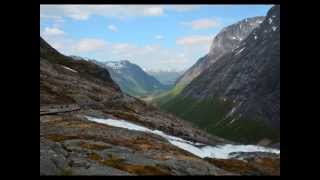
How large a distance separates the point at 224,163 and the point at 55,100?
42.4 meters

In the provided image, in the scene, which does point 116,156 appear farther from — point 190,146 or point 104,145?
point 190,146

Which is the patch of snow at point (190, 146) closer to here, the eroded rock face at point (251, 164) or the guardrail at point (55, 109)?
the eroded rock face at point (251, 164)

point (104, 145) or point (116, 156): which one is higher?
point (104, 145)

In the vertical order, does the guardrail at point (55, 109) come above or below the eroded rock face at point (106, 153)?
above

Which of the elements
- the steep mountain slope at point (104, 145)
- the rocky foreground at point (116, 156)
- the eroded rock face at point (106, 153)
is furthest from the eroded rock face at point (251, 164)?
the eroded rock face at point (106, 153)

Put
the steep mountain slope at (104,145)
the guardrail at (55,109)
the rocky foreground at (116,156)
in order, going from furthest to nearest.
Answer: the guardrail at (55,109)
the steep mountain slope at (104,145)
the rocky foreground at (116,156)

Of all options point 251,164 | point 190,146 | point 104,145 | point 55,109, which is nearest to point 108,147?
point 104,145

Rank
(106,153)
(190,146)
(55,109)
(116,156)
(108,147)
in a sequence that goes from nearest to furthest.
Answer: (116,156) → (106,153) → (108,147) → (190,146) → (55,109)

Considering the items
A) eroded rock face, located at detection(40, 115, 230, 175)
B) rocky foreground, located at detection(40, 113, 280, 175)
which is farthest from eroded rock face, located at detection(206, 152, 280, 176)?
eroded rock face, located at detection(40, 115, 230, 175)

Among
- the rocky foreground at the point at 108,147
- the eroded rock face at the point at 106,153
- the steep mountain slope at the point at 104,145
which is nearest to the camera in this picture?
the eroded rock face at the point at 106,153
